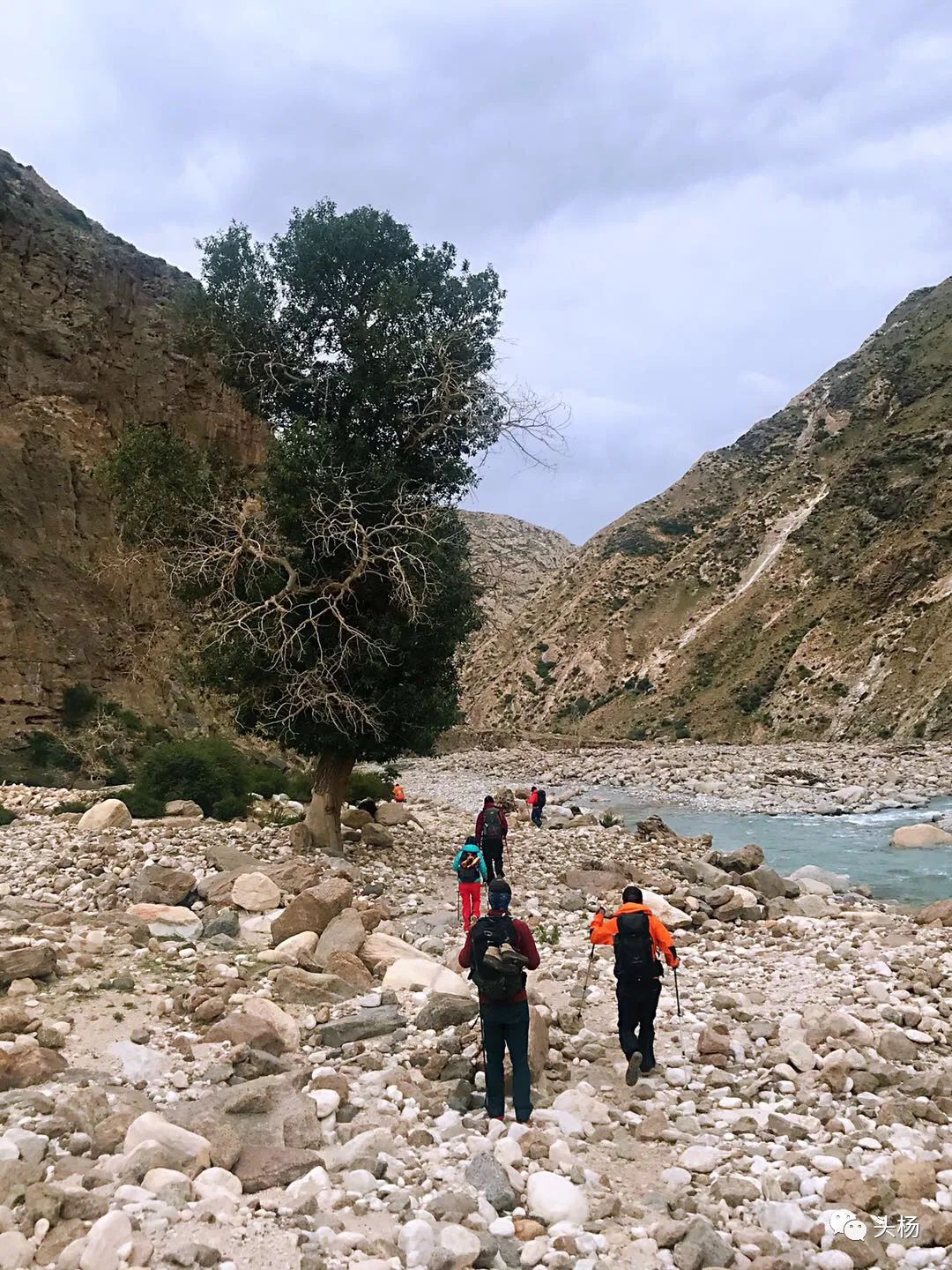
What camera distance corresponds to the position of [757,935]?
1088 cm

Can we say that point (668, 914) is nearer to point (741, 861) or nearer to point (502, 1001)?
point (741, 861)

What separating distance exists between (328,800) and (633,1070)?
337 inches

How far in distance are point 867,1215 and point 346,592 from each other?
34.2 ft

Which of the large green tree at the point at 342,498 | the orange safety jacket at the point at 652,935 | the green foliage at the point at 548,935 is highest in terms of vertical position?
the large green tree at the point at 342,498

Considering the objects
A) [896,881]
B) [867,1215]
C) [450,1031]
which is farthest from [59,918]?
[896,881]

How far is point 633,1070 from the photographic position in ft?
20.9

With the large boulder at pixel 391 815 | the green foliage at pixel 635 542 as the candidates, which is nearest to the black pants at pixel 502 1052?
the large boulder at pixel 391 815

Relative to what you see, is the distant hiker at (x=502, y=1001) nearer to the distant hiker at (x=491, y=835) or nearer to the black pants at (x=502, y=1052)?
the black pants at (x=502, y=1052)

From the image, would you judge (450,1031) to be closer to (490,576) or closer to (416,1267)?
(416,1267)

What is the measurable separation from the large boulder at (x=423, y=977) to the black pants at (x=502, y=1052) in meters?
2.00

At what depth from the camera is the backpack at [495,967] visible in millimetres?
5641

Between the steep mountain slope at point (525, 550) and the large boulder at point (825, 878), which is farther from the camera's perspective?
the steep mountain slope at point (525, 550)

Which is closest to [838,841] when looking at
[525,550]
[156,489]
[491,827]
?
[491,827]

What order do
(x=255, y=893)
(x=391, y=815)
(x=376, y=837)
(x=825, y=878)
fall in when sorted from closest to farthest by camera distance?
(x=255, y=893), (x=376, y=837), (x=825, y=878), (x=391, y=815)
